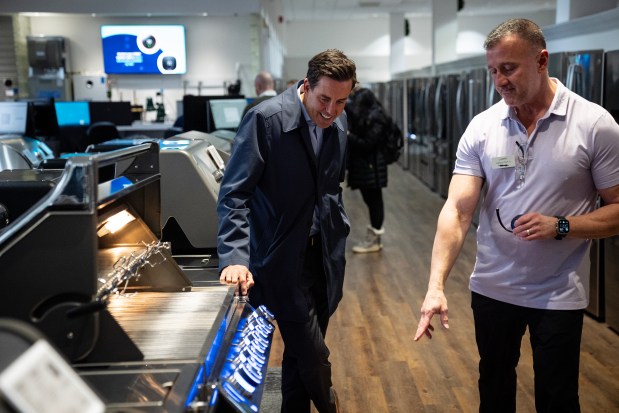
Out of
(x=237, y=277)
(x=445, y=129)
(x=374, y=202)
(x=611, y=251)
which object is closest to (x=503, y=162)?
(x=237, y=277)

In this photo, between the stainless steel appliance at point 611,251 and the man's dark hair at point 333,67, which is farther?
the stainless steel appliance at point 611,251

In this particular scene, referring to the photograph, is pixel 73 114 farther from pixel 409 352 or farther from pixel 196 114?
pixel 409 352

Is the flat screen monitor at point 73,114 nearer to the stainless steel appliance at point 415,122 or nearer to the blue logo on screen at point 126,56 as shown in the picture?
the blue logo on screen at point 126,56

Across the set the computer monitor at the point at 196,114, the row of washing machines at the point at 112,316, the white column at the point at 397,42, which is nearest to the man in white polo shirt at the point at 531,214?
the row of washing machines at the point at 112,316

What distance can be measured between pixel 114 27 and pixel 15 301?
45.1 feet

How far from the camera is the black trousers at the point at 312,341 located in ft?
8.59

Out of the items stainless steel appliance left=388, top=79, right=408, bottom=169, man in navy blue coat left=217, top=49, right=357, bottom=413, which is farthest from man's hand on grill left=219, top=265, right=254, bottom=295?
stainless steel appliance left=388, top=79, right=408, bottom=169

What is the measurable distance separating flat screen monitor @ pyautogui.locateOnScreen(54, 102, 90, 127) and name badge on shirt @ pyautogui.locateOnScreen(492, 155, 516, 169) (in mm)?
10168

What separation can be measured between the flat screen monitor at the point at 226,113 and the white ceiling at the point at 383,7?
537 inches

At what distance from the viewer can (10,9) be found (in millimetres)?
13062

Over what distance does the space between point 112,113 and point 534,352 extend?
10.6 m

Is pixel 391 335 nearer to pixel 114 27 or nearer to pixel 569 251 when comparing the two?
pixel 569 251

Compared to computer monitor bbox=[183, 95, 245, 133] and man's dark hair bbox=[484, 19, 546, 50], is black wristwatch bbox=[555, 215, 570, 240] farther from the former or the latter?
computer monitor bbox=[183, 95, 245, 133]

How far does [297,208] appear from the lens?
2514mm
